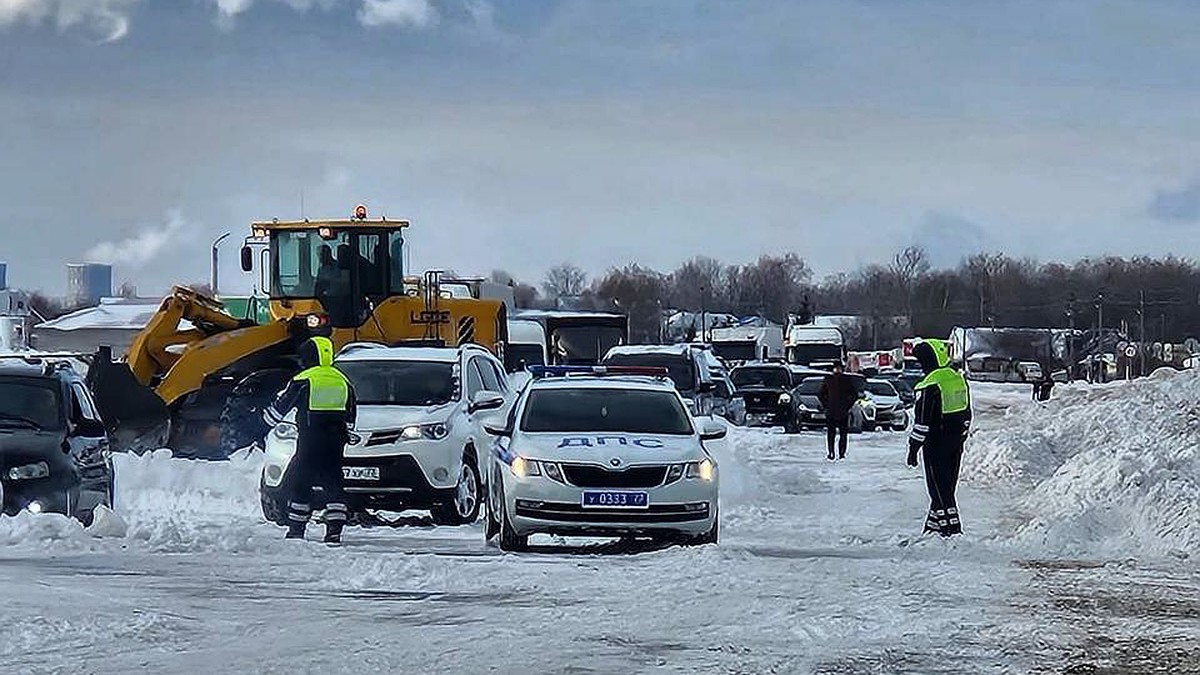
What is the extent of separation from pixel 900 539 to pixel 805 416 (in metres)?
28.8

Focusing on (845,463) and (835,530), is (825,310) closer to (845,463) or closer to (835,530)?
(845,463)

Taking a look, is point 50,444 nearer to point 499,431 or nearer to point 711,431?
point 499,431

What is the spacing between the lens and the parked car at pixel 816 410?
144ft

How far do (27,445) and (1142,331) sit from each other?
337 feet

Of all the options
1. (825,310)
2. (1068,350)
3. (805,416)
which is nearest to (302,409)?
(805,416)

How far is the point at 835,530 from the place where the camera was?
17141 mm

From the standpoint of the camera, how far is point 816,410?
44.1 m

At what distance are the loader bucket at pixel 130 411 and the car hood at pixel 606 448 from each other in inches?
425

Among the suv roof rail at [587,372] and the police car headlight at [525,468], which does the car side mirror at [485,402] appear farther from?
the police car headlight at [525,468]

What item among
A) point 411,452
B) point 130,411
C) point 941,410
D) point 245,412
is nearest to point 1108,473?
point 941,410

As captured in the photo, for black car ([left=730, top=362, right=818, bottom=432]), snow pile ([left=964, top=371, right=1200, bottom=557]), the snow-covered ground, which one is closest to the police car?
the snow-covered ground

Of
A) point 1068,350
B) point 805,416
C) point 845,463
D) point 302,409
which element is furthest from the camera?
point 1068,350

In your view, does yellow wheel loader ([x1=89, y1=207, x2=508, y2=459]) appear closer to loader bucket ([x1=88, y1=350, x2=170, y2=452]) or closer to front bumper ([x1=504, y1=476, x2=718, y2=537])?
loader bucket ([x1=88, y1=350, x2=170, y2=452])

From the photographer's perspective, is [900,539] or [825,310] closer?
[900,539]
